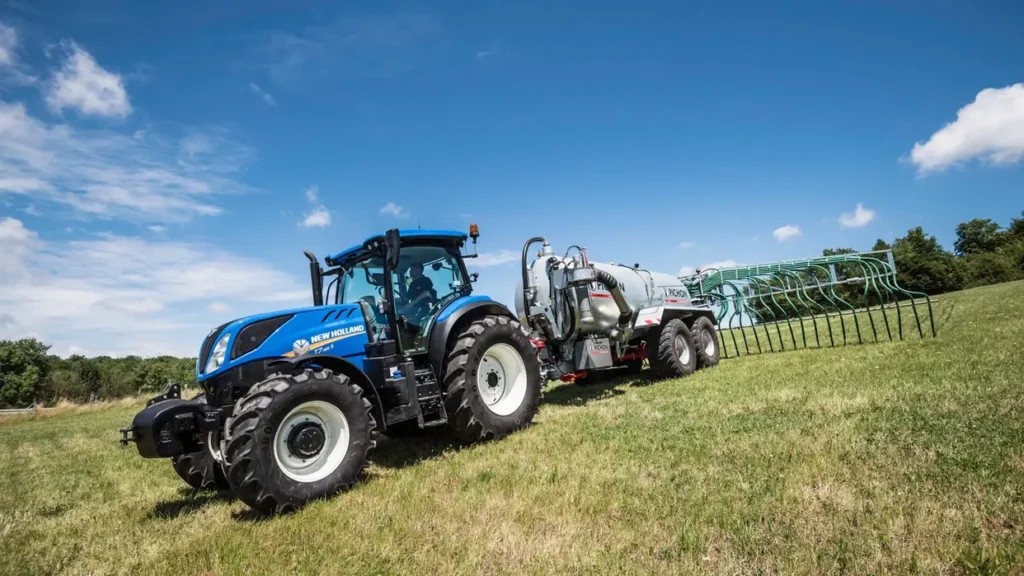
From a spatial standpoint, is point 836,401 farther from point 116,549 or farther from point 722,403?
point 116,549

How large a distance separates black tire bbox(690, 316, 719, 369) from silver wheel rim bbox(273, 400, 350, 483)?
8683 millimetres

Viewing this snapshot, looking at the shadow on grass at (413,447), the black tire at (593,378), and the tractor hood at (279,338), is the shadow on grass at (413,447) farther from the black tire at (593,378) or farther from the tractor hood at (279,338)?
the black tire at (593,378)

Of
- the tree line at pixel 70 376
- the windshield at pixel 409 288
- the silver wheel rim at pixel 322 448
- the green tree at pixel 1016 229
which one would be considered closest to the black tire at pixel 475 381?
the windshield at pixel 409 288

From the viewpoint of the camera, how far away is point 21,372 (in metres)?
63.1

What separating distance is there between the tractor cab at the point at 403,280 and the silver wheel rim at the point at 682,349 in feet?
19.3

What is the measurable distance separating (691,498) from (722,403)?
3592mm

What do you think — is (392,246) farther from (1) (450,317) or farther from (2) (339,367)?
(2) (339,367)

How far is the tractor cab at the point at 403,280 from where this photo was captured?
5.75m

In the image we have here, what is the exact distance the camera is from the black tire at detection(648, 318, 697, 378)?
10438 mm

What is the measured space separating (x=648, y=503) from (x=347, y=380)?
8.98 feet

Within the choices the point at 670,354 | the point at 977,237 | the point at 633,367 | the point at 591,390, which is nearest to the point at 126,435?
the point at 591,390

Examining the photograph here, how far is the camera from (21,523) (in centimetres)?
488

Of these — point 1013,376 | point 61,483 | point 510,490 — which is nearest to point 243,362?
point 510,490

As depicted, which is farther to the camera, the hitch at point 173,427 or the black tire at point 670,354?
the black tire at point 670,354
